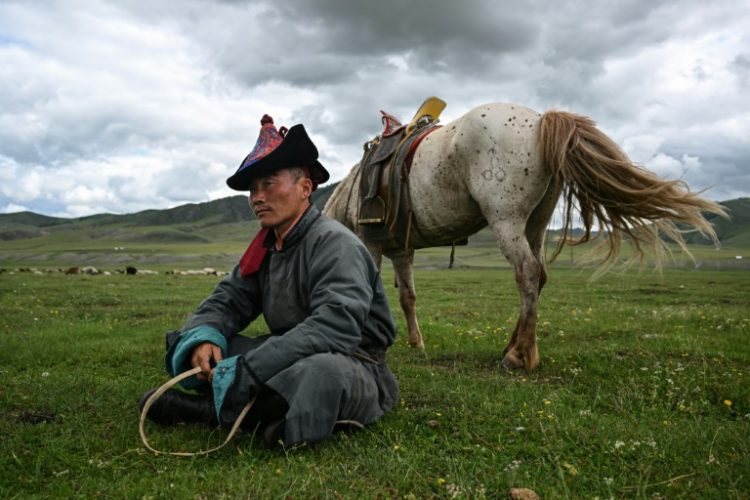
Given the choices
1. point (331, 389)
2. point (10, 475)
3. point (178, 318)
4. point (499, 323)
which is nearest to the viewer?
point (10, 475)

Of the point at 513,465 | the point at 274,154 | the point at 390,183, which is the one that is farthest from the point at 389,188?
the point at 513,465

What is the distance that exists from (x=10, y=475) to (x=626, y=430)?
4049 millimetres

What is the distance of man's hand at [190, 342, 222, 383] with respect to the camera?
403cm

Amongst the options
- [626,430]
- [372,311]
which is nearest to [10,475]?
[372,311]

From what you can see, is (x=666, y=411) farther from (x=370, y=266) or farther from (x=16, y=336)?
(x=16, y=336)

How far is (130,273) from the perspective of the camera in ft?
116

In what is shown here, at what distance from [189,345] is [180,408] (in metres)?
0.54

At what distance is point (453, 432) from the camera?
4129 mm

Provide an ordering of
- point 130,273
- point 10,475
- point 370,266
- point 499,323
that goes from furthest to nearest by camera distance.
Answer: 1. point 130,273
2. point 499,323
3. point 370,266
4. point 10,475

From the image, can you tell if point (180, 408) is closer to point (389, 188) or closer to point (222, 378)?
point (222, 378)

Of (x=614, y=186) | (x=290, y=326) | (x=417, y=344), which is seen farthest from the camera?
(x=417, y=344)

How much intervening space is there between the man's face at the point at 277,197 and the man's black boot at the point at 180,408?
1441 millimetres

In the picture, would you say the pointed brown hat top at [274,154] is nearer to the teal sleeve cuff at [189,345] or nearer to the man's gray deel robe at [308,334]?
the man's gray deel robe at [308,334]

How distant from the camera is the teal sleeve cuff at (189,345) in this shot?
416cm
